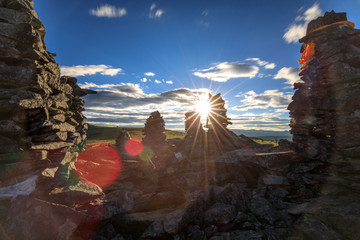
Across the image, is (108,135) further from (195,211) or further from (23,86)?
(195,211)

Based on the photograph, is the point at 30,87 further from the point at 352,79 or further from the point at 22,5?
the point at 352,79

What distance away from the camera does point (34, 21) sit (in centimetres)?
1327

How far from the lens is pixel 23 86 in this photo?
39.6ft

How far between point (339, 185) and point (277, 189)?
15.3ft

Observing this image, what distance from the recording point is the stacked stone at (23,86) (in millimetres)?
11352

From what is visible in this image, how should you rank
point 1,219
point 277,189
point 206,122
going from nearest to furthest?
1. point 1,219
2. point 277,189
3. point 206,122

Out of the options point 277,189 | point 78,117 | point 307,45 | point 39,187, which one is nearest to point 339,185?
point 277,189

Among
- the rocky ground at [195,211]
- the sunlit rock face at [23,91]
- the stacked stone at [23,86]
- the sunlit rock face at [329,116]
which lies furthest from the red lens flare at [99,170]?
the sunlit rock face at [329,116]

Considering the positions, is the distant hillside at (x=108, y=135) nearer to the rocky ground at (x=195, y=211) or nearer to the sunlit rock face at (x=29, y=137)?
the sunlit rock face at (x=29, y=137)

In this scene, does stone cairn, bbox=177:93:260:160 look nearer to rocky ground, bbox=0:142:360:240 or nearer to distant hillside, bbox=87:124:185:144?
rocky ground, bbox=0:142:360:240

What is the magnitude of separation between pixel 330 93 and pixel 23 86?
24.6 m

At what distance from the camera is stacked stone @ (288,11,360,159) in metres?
14.9

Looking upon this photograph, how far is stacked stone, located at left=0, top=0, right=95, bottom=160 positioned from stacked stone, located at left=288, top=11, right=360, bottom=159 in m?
22.3

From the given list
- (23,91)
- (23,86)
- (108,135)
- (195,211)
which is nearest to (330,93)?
(195,211)
